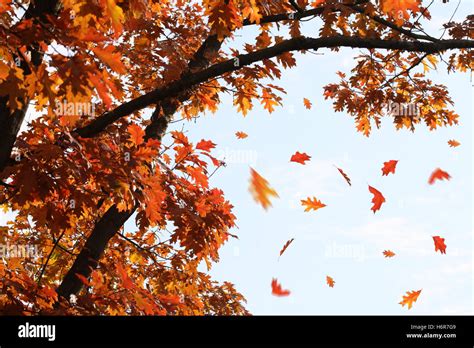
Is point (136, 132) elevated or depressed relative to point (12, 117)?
depressed

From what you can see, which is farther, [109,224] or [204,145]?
[109,224]

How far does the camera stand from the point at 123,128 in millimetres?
6906

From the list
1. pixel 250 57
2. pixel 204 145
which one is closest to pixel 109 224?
pixel 204 145


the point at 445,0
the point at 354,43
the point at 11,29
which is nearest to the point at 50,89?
the point at 11,29

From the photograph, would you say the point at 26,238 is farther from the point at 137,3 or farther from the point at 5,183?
the point at 137,3

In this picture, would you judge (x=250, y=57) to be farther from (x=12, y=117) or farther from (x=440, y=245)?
(x=440, y=245)

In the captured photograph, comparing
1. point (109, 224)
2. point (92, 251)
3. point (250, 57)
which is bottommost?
point (92, 251)

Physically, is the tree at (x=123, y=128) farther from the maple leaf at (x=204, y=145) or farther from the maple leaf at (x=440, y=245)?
the maple leaf at (x=440, y=245)

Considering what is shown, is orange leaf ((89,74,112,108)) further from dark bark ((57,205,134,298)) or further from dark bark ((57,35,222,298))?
dark bark ((57,205,134,298))

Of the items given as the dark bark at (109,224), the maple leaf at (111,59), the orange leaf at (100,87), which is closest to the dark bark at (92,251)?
the dark bark at (109,224)

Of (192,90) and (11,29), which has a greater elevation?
(192,90)

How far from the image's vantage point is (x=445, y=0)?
7.02 meters

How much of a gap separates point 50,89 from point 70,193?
1588 millimetres

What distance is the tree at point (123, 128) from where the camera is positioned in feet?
13.3
